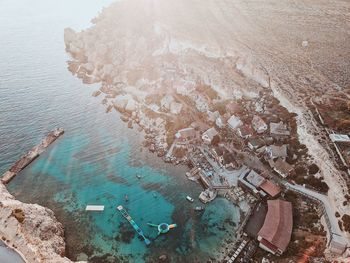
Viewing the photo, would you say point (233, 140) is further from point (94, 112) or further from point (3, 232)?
point (3, 232)

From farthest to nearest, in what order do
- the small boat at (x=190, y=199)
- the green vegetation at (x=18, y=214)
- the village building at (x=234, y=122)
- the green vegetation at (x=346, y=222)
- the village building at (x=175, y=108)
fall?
the village building at (x=175, y=108), the village building at (x=234, y=122), the small boat at (x=190, y=199), the green vegetation at (x=18, y=214), the green vegetation at (x=346, y=222)

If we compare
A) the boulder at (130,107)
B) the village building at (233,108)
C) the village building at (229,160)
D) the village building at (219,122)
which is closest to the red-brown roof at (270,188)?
the village building at (229,160)

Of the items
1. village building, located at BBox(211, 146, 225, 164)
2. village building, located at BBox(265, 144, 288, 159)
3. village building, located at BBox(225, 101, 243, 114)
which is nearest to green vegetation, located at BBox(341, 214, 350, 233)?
village building, located at BBox(265, 144, 288, 159)

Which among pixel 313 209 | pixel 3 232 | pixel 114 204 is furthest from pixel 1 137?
pixel 313 209

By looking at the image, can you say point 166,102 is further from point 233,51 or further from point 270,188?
point 270,188

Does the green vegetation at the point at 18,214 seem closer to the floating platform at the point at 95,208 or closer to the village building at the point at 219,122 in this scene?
the floating platform at the point at 95,208

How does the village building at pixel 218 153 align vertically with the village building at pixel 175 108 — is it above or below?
below

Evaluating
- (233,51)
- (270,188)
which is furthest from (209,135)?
(233,51)
